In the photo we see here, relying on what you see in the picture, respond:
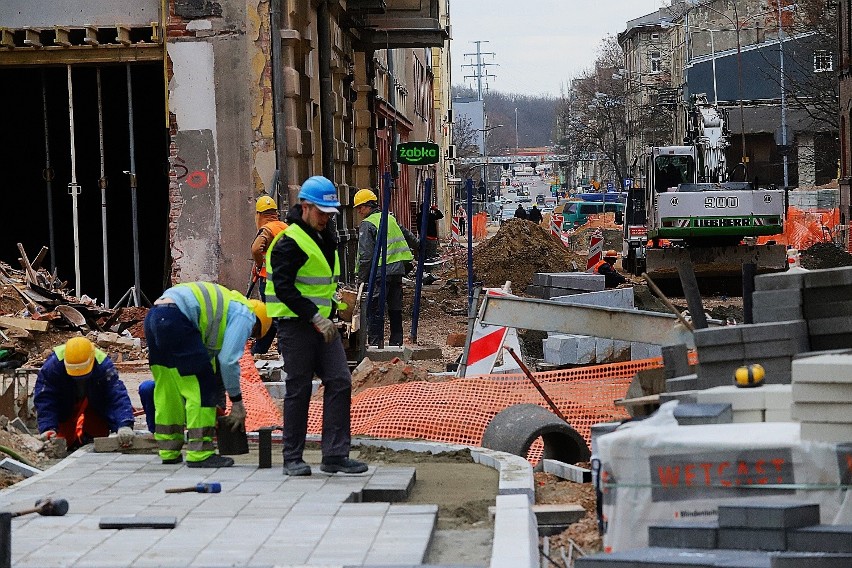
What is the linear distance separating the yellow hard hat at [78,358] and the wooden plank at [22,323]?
248 inches

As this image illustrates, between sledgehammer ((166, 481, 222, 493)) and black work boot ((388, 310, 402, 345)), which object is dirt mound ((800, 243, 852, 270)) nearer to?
black work boot ((388, 310, 402, 345))

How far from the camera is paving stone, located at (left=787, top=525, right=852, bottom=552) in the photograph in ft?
17.3

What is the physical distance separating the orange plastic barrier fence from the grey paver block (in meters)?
4.42

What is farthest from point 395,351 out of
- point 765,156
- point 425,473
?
point 765,156

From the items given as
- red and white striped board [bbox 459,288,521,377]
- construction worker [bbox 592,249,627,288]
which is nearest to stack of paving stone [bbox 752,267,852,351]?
red and white striped board [bbox 459,288,521,377]

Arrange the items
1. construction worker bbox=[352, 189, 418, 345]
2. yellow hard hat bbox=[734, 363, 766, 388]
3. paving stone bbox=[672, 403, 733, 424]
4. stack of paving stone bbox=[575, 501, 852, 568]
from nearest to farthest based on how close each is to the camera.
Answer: stack of paving stone bbox=[575, 501, 852, 568]
paving stone bbox=[672, 403, 733, 424]
yellow hard hat bbox=[734, 363, 766, 388]
construction worker bbox=[352, 189, 418, 345]

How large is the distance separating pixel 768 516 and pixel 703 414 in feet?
3.02

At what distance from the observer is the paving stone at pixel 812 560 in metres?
5.03

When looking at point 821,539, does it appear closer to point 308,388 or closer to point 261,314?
point 308,388

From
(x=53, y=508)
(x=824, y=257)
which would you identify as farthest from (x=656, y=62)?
(x=53, y=508)

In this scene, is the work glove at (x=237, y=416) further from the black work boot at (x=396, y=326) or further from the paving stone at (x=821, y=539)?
the black work boot at (x=396, y=326)

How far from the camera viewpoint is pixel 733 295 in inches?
1048

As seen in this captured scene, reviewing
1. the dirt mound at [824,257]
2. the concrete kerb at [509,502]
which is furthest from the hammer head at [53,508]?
the dirt mound at [824,257]

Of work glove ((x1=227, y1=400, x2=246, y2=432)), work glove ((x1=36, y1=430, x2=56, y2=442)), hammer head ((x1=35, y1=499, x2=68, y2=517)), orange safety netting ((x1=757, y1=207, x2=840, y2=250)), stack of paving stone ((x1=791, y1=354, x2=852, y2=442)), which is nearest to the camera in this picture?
stack of paving stone ((x1=791, y1=354, x2=852, y2=442))
